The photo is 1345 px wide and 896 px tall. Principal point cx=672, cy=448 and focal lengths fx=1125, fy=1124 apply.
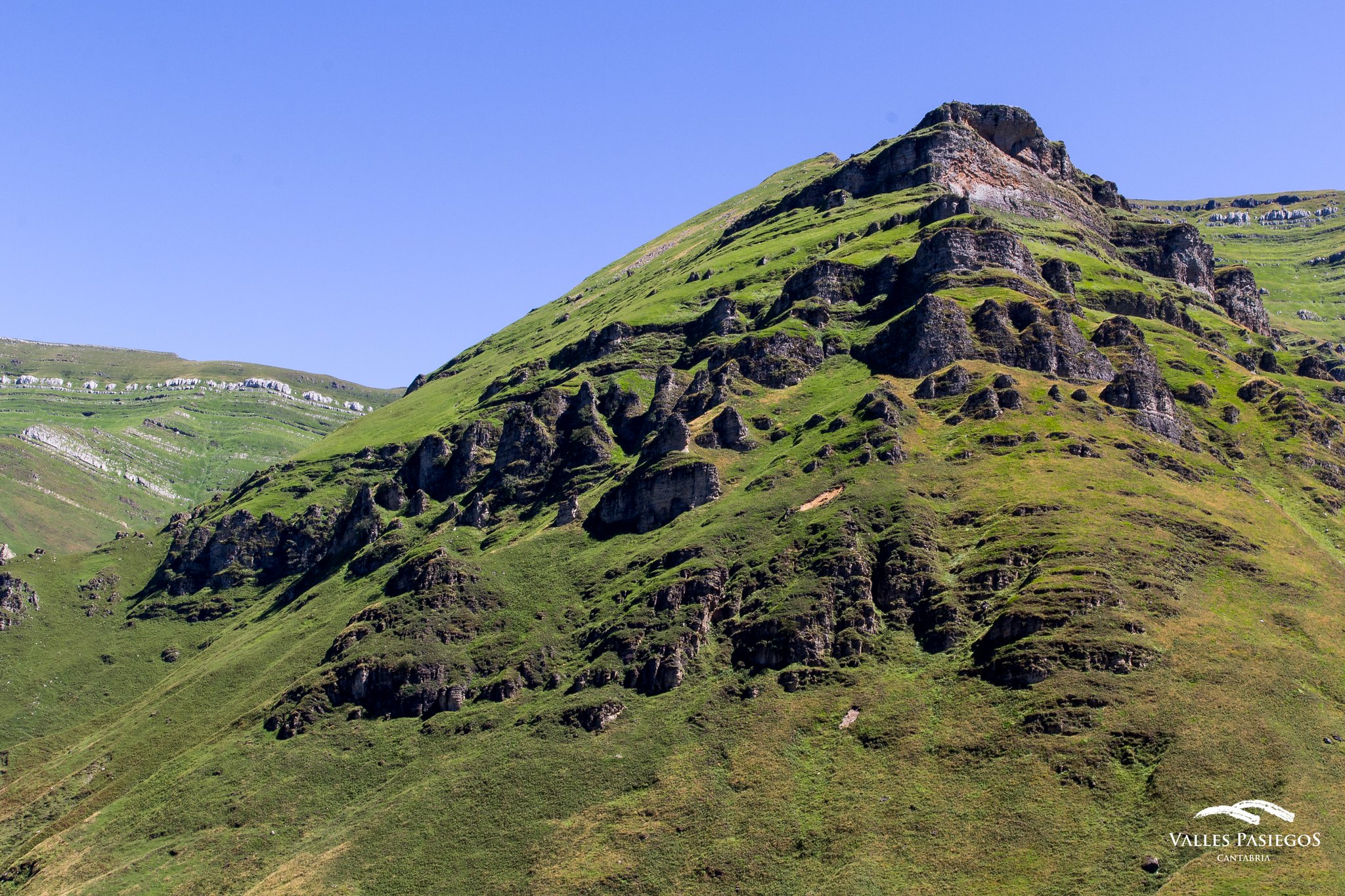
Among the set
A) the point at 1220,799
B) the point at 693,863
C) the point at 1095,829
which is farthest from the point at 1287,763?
the point at 693,863

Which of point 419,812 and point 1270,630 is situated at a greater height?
point 1270,630

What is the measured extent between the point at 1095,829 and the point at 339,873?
120 meters

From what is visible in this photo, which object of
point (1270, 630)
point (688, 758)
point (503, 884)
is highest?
point (1270, 630)

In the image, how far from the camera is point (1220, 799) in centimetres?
14900

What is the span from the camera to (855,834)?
166 m

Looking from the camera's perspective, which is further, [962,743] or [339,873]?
[339,873]

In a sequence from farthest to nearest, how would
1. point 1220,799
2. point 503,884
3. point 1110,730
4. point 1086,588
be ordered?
point 1086,588 < point 503,884 < point 1110,730 < point 1220,799

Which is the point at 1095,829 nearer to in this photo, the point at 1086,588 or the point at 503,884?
the point at 1086,588

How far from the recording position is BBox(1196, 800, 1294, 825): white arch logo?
5694 inches

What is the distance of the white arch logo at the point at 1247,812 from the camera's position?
145 m

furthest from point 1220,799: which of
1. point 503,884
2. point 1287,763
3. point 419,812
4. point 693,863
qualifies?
point 419,812

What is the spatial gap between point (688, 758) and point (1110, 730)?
6840cm

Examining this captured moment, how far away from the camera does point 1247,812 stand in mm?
146375

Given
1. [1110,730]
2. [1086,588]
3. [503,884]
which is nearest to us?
[1110,730]
